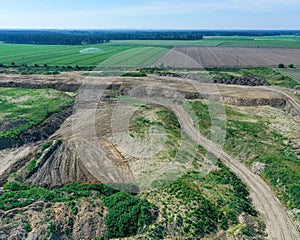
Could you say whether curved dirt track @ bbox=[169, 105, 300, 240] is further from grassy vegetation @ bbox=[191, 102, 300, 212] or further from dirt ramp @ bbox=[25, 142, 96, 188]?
dirt ramp @ bbox=[25, 142, 96, 188]

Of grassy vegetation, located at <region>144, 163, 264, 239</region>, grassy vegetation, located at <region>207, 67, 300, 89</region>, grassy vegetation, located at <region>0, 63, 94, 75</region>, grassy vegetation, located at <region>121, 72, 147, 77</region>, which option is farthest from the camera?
grassy vegetation, located at <region>0, 63, 94, 75</region>

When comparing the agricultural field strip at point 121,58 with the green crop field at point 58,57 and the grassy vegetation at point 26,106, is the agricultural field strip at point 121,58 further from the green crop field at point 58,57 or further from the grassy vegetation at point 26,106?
the grassy vegetation at point 26,106

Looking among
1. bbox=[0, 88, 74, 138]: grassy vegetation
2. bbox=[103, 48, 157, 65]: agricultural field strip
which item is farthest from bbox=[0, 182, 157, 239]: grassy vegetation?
bbox=[103, 48, 157, 65]: agricultural field strip

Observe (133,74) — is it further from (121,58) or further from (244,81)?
(121,58)

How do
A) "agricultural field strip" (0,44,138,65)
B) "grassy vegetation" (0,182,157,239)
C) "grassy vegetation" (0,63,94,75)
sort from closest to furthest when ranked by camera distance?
1. "grassy vegetation" (0,182,157,239)
2. "grassy vegetation" (0,63,94,75)
3. "agricultural field strip" (0,44,138,65)

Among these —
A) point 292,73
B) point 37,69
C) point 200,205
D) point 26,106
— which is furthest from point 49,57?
point 200,205

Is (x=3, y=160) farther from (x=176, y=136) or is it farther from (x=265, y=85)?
(x=265, y=85)
